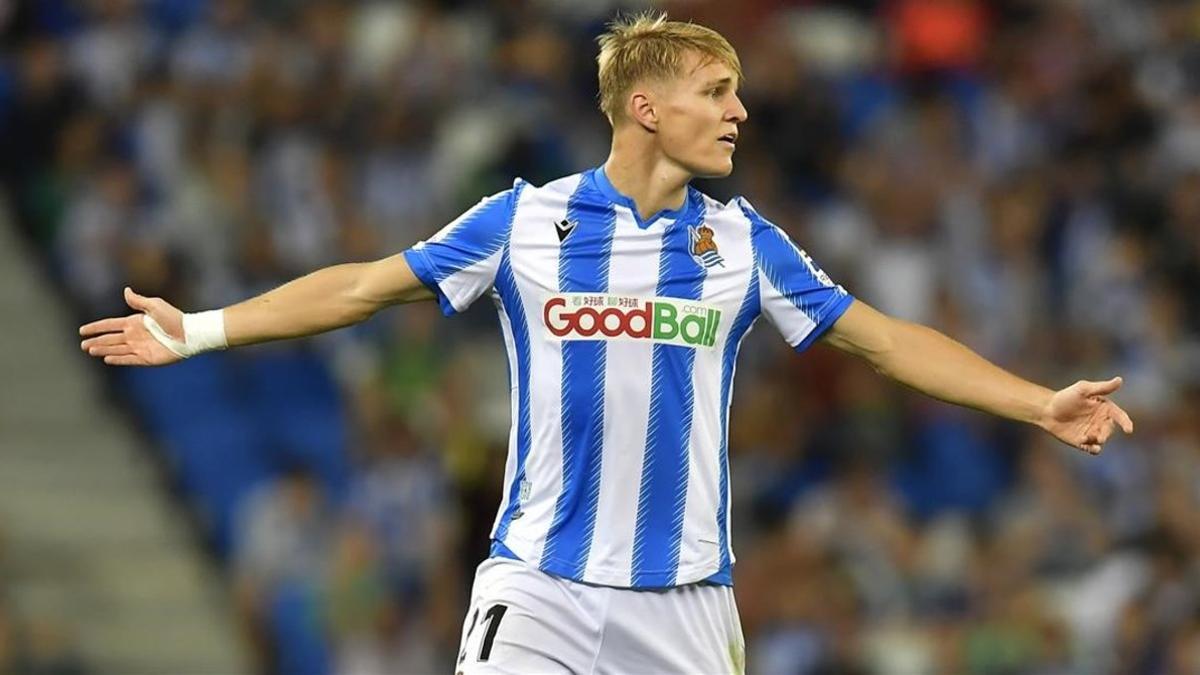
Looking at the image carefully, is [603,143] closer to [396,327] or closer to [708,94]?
[396,327]

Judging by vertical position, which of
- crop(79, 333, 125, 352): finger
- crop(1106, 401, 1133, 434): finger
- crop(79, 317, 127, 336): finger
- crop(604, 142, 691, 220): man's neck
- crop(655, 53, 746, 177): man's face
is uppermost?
crop(655, 53, 746, 177): man's face

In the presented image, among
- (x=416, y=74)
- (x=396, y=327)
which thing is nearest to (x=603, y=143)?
(x=416, y=74)

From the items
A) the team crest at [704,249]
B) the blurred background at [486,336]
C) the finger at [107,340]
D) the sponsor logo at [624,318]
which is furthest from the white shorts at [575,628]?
the blurred background at [486,336]

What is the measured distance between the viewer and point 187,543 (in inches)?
559

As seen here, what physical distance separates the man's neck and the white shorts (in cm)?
112

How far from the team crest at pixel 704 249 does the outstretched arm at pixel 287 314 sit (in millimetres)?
803

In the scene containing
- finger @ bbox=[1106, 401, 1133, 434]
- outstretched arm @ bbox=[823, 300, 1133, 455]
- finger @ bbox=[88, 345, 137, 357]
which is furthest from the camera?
finger @ bbox=[88, 345, 137, 357]

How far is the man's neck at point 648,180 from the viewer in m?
6.77

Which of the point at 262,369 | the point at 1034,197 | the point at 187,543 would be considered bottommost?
the point at 187,543

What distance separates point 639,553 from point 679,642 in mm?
292

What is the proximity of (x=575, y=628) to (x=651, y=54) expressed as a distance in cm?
171

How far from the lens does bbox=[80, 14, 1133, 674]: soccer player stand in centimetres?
657

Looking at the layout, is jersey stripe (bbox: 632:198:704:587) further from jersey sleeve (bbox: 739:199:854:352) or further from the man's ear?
the man's ear

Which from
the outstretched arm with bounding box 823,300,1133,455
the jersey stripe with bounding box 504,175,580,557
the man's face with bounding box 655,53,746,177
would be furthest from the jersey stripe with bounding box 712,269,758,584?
the jersey stripe with bounding box 504,175,580,557
